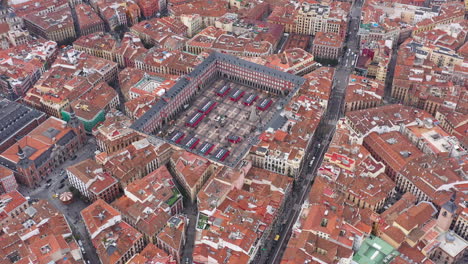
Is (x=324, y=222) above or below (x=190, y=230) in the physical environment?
above

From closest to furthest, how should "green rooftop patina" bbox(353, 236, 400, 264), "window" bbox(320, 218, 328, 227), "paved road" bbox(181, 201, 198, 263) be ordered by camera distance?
"green rooftop patina" bbox(353, 236, 400, 264) → "window" bbox(320, 218, 328, 227) → "paved road" bbox(181, 201, 198, 263)

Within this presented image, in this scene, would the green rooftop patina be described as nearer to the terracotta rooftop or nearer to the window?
the window

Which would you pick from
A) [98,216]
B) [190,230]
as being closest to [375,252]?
[190,230]

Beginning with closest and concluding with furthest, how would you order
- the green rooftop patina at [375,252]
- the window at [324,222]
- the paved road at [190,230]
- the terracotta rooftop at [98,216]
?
the green rooftop patina at [375,252]
the window at [324,222]
the terracotta rooftop at [98,216]
the paved road at [190,230]

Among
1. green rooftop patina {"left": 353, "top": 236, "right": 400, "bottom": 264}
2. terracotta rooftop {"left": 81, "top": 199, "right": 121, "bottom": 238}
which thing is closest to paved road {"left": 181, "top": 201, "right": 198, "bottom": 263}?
terracotta rooftop {"left": 81, "top": 199, "right": 121, "bottom": 238}

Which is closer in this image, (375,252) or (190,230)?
(375,252)

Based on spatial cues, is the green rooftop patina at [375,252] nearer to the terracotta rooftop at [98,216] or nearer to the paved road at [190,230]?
the paved road at [190,230]

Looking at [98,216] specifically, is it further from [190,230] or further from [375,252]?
[375,252]

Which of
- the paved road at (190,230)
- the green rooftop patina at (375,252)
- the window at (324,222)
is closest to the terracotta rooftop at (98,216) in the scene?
the paved road at (190,230)

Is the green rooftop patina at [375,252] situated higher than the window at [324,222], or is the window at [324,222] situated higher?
the window at [324,222]

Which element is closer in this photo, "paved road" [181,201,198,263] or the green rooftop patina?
the green rooftop patina

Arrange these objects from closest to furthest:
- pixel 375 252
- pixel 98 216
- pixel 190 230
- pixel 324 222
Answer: pixel 375 252 < pixel 324 222 < pixel 98 216 < pixel 190 230

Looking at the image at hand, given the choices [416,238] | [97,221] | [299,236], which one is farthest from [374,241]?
[97,221]
